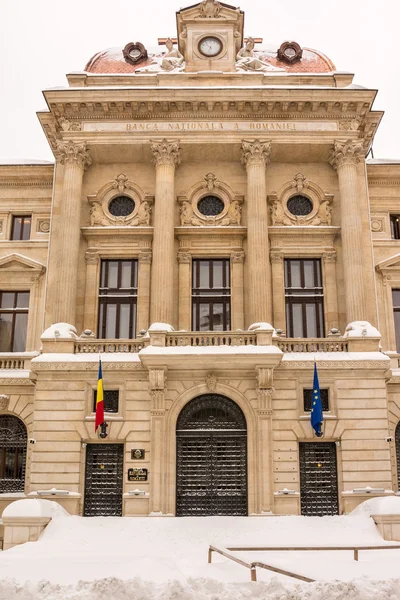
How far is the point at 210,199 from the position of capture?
31922mm

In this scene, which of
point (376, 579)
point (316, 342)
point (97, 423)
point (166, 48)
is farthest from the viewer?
point (166, 48)

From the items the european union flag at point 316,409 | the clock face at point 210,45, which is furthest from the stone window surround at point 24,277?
the european union flag at point 316,409

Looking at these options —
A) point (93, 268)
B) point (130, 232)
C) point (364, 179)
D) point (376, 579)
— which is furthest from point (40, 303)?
point (376, 579)

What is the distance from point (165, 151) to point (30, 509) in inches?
647

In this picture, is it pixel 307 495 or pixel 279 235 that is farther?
pixel 279 235

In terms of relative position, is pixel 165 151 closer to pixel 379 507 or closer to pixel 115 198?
pixel 115 198

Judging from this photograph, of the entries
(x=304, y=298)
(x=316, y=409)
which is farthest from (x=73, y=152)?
(x=316, y=409)

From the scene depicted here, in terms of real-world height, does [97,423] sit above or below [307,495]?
above

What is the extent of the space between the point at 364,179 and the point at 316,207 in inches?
103

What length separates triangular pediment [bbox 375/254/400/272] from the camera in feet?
104

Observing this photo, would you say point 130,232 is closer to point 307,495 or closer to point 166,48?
point 166,48

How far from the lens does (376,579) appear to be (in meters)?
12.3

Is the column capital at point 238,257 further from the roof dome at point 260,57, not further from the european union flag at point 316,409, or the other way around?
the roof dome at point 260,57

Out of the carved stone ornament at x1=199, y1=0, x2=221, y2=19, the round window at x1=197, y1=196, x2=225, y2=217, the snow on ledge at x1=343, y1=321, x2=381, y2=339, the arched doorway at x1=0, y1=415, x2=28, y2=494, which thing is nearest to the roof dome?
the carved stone ornament at x1=199, y1=0, x2=221, y2=19
